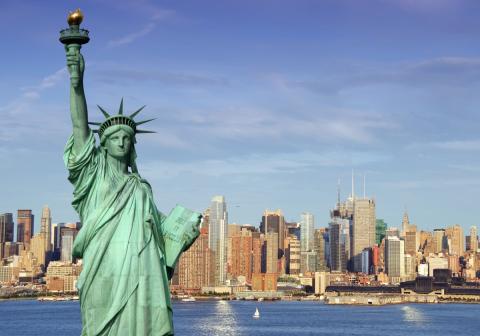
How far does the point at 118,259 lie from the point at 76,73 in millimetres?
2184

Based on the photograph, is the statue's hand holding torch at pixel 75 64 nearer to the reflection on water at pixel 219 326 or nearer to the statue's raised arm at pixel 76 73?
the statue's raised arm at pixel 76 73

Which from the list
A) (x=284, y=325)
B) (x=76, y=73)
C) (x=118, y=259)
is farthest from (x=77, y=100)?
(x=284, y=325)

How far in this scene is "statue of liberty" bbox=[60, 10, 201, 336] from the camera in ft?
38.3

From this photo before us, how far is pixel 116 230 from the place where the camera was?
38.5ft

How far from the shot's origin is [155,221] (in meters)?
11.9

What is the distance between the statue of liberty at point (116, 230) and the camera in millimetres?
11672

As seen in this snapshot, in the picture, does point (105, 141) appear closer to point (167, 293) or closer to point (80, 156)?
point (80, 156)

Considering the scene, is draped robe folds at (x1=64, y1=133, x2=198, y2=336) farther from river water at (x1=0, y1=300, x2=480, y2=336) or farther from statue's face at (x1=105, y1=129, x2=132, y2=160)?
river water at (x1=0, y1=300, x2=480, y2=336)

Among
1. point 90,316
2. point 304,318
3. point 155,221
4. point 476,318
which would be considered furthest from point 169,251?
point 476,318

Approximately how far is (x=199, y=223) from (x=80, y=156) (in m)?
1.58

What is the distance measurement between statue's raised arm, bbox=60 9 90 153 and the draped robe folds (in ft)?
0.45

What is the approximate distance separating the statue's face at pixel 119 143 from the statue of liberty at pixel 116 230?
1cm

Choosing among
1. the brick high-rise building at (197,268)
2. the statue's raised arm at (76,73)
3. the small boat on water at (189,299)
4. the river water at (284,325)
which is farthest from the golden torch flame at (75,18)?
the brick high-rise building at (197,268)

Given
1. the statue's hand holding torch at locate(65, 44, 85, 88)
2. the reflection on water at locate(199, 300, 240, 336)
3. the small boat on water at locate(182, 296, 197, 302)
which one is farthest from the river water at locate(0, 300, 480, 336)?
the statue's hand holding torch at locate(65, 44, 85, 88)
